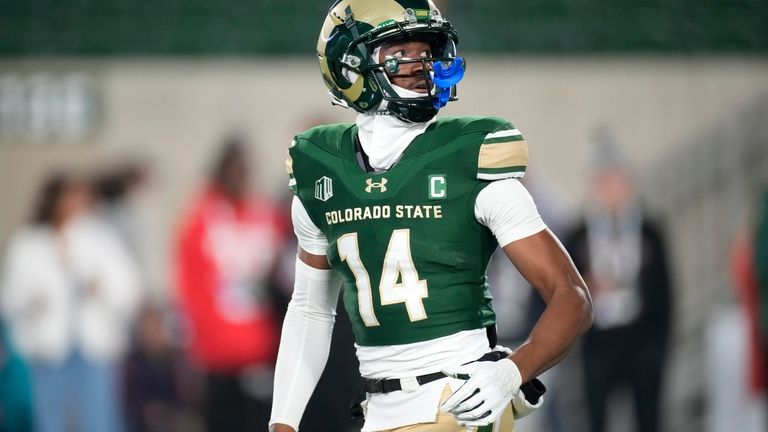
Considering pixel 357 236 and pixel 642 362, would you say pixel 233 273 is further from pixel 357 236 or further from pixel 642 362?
pixel 357 236

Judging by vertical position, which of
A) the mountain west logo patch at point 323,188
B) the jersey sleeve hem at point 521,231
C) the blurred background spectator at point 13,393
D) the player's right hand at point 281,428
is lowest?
the blurred background spectator at point 13,393

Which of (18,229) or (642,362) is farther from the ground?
(18,229)

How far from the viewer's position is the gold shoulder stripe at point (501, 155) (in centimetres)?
244

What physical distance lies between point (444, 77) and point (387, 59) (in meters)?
0.13

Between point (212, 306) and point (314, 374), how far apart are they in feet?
13.0

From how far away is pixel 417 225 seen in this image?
98.4 inches

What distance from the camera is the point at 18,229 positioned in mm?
7250

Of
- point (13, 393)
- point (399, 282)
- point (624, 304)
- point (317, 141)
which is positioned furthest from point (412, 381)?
point (13, 393)

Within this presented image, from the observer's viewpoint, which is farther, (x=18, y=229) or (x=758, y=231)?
(x=18, y=229)

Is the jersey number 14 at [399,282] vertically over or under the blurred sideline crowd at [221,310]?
over

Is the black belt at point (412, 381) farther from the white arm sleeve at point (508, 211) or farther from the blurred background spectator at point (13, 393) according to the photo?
the blurred background spectator at point (13, 393)

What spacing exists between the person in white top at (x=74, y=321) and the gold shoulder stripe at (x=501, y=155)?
481cm

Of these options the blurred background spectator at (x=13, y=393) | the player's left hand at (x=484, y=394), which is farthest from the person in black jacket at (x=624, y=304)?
the player's left hand at (x=484, y=394)

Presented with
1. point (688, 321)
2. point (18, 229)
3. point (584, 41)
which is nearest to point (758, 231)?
point (688, 321)
